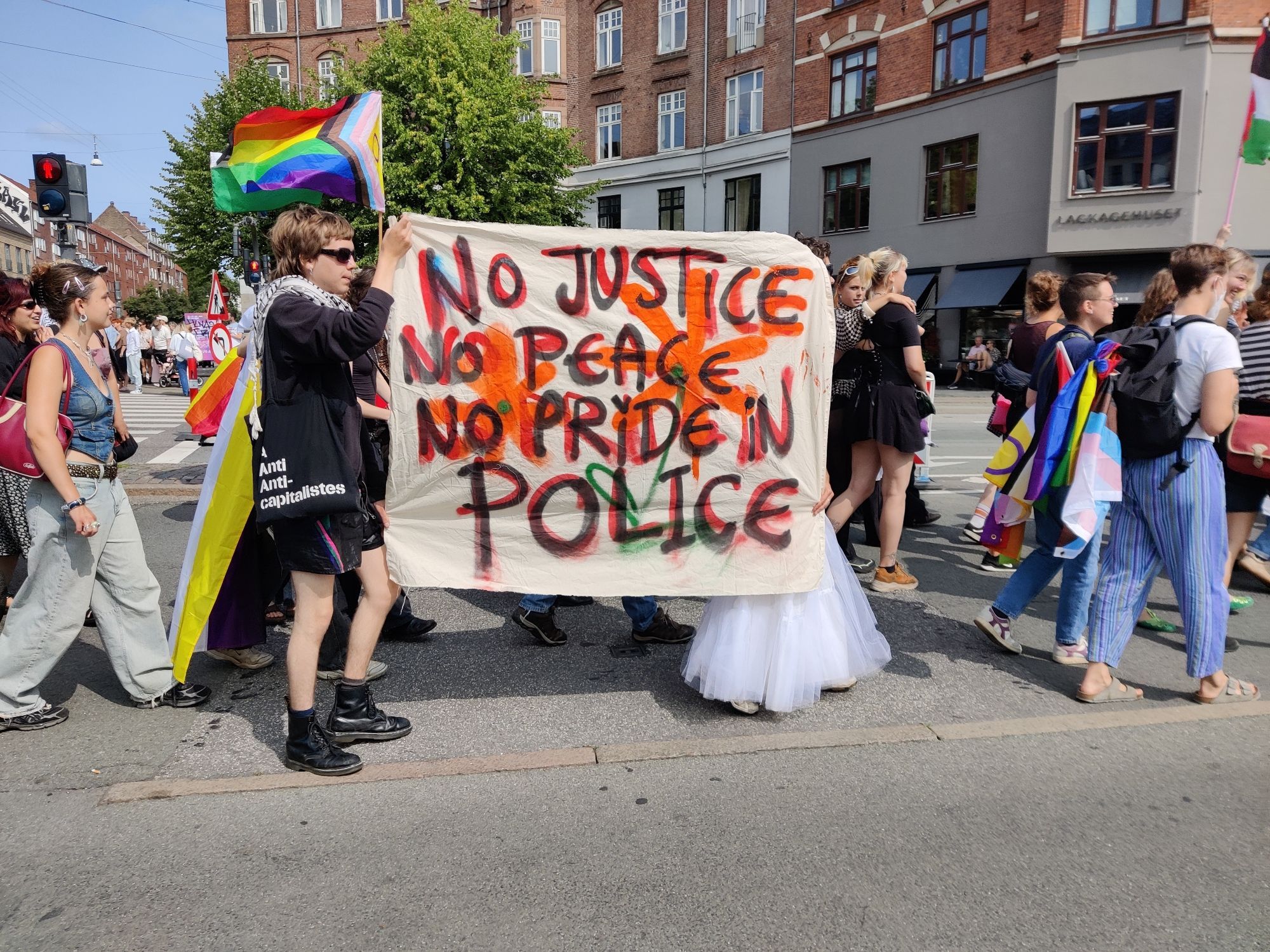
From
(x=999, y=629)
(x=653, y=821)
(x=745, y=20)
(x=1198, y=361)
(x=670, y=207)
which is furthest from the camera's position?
(x=670, y=207)

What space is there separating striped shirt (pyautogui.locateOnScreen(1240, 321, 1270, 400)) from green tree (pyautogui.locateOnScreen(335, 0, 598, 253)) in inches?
888

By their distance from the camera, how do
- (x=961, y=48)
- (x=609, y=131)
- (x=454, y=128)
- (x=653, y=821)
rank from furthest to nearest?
1. (x=609, y=131)
2. (x=454, y=128)
3. (x=961, y=48)
4. (x=653, y=821)

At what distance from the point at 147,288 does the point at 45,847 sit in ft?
294

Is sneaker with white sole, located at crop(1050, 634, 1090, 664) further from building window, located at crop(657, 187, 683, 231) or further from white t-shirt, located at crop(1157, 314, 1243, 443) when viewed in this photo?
building window, located at crop(657, 187, 683, 231)

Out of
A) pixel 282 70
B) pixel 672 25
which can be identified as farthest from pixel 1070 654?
pixel 282 70

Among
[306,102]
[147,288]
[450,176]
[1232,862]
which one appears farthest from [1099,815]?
[147,288]

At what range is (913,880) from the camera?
2617mm

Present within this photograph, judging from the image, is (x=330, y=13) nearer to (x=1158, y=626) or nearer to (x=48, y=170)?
(x=48, y=170)

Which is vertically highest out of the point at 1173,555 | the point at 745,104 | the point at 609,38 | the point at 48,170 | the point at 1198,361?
the point at 609,38

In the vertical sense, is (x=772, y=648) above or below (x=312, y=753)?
above

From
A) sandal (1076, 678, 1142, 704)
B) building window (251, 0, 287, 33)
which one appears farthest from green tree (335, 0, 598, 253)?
sandal (1076, 678, 1142, 704)

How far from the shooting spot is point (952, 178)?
25.2 m

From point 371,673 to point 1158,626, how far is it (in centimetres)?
401

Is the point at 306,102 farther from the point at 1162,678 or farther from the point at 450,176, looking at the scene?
the point at 1162,678
